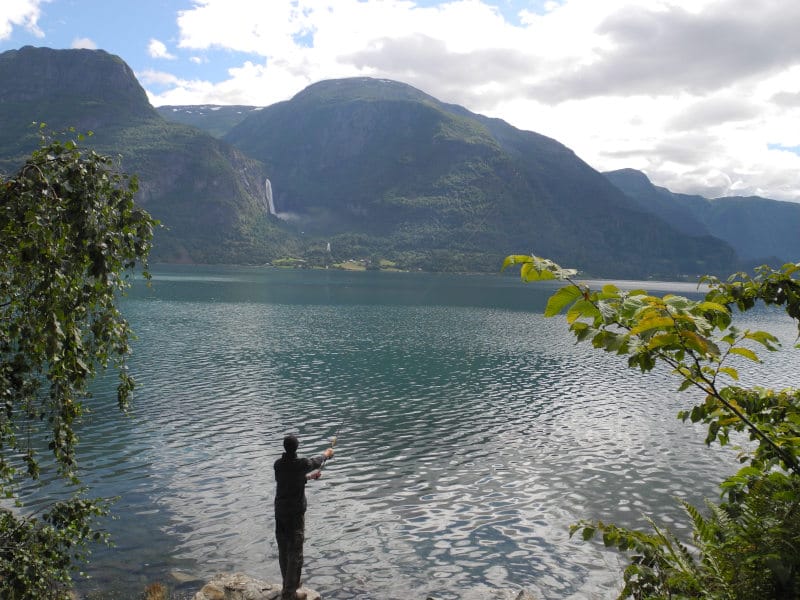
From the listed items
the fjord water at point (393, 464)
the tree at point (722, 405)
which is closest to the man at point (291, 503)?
the fjord water at point (393, 464)

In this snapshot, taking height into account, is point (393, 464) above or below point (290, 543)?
below

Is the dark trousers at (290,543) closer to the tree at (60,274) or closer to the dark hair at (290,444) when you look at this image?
the dark hair at (290,444)

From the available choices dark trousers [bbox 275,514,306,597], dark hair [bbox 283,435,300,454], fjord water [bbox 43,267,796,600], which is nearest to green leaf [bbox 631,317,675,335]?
dark hair [bbox 283,435,300,454]

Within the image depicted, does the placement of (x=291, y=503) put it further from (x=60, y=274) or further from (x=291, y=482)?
(x=60, y=274)

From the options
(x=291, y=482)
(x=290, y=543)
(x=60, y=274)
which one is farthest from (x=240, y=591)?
(x=60, y=274)

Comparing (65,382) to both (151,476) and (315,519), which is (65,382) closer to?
(315,519)

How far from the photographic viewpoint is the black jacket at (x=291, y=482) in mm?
12039

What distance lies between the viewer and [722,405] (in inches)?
188

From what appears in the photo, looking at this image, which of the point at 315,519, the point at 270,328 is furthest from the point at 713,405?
the point at 270,328

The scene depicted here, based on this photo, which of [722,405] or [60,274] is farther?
[60,274]

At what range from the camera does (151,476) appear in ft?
76.9

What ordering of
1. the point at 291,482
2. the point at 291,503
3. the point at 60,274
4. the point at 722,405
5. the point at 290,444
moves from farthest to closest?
the point at 291,503 → the point at 291,482 → the point at 290,444 → the point at 60,274 → the point at 722,405

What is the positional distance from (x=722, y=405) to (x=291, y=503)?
9971 mm

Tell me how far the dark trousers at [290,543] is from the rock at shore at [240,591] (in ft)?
3.32
